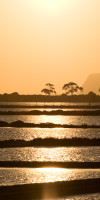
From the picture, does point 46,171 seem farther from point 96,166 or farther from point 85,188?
point 85,188

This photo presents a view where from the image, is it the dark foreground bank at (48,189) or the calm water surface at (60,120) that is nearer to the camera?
the dark foreground bank at (48,189)

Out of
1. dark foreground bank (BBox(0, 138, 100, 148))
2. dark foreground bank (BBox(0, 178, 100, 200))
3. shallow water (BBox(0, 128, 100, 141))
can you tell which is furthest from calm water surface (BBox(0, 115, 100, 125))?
dark foreground bank (BBox(0, 178, 100, 200))

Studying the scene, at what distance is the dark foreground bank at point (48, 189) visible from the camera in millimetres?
15131

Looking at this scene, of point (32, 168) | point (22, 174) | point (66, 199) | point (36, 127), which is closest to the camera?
point (66, 199)

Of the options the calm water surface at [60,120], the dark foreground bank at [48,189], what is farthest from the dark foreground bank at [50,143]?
the calm water surface at [60,120]

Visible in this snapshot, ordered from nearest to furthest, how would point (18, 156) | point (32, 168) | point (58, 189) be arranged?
point (58, 189), point (32, 168), point (18, 156)

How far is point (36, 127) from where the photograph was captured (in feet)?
274

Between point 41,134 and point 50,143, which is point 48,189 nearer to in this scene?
point 50,143

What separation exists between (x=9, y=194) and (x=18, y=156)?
15.3m

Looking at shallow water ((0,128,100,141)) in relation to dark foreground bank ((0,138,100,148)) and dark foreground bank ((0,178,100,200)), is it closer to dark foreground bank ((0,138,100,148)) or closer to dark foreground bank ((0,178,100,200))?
dark foreground bank ((0,138,100,148))

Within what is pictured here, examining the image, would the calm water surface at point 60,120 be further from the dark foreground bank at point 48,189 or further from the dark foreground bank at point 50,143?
the dark foreground bank at point 48,189

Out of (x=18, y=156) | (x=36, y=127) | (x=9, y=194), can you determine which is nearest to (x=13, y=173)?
(x=9, y=194)

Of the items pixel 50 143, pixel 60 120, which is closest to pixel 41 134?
pixel 50 143

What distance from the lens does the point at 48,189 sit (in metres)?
16.2
